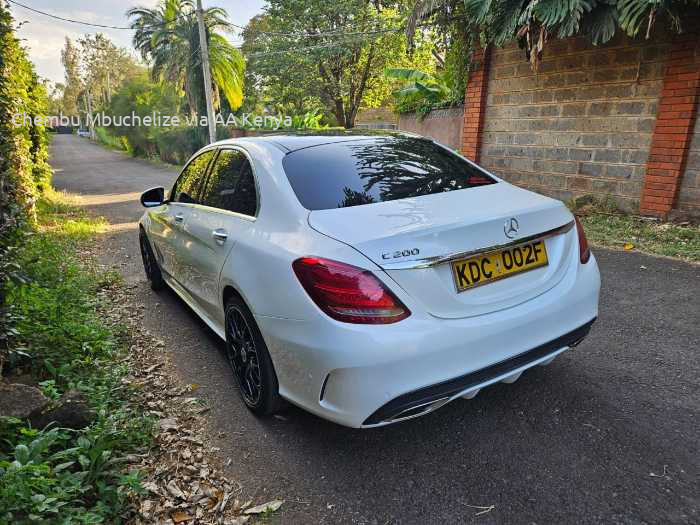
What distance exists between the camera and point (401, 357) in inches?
78.8

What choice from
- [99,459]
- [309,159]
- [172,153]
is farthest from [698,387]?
[172,153]

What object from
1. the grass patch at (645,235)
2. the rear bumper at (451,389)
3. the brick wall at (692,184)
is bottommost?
the grass patch at (645,235)

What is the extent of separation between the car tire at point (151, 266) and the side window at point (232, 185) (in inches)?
69.9

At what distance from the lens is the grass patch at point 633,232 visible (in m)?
5.76

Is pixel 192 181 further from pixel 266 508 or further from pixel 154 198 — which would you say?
pixel 266 508

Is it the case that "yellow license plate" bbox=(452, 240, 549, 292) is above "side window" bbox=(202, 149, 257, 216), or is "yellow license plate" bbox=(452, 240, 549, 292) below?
below

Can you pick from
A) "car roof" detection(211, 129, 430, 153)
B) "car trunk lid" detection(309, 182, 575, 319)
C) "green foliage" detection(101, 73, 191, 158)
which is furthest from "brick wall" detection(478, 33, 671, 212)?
"green foliage" detection(101, 73, 191, 158)

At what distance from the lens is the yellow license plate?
2.17 m

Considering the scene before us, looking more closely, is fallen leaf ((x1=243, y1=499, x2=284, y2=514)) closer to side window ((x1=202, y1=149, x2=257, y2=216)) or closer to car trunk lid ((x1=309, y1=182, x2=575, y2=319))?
car trunk lid ((x1=309, y1=182, x2=575, y2=319))

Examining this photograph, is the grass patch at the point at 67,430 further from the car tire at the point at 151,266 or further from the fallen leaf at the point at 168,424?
the car tire at the point at 151,266

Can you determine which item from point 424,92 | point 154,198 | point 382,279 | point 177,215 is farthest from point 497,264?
point 424,92

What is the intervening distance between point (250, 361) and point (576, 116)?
697cm

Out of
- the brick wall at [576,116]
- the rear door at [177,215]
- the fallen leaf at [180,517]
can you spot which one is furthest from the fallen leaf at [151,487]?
the brick wall at [576,116]

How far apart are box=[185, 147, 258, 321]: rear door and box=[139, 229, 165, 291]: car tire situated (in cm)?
146
